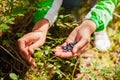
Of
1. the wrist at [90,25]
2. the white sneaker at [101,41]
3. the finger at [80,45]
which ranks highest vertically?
the wrist at [90,25]

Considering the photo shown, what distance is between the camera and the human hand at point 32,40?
1833 millimetres

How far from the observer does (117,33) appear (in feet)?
9.05

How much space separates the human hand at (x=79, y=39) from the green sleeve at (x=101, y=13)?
0.05 metres

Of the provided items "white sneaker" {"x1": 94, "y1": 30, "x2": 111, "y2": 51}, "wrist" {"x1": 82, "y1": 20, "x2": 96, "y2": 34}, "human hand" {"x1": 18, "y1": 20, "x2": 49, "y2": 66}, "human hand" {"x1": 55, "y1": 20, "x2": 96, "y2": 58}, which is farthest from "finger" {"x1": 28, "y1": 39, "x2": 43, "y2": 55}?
"white sneaker" {"x1": 94, "y1": 30, "x2": 111, "y2": 51}

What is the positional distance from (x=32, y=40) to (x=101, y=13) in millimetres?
576

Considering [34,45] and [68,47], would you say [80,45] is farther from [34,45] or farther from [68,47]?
[34,45]

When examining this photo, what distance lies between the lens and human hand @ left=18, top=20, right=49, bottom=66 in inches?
72.2

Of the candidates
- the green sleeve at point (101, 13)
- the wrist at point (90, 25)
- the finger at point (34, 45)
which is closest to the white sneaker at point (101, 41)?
the green sleeve at point (101, 13)

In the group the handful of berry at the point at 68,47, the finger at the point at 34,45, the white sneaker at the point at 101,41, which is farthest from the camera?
the white sneaker at the point at 101,41

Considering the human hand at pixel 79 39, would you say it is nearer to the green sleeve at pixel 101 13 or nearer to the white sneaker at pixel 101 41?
the green sleeve at pixel 101 13

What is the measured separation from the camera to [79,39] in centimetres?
200

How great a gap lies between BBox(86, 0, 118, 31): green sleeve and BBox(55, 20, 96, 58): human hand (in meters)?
0.05

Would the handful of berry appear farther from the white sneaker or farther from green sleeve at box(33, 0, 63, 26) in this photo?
the white sneaker

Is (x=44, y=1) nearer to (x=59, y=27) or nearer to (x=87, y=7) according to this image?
(x=59, y=27)
